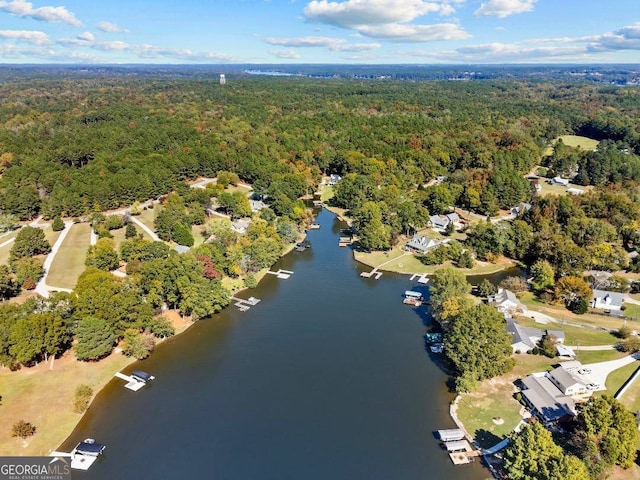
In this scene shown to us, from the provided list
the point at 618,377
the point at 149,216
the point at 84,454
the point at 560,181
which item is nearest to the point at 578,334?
the point at 618,377

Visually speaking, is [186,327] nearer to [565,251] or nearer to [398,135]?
[565,251]

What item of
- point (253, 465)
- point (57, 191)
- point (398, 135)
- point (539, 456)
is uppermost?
point (398, 135)

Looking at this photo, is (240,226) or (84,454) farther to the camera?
(240,226)

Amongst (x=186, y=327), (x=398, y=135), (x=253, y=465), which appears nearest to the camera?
(x=253, y=465)

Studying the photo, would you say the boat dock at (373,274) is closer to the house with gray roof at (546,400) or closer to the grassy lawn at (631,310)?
the house with gray roof at (546,400)

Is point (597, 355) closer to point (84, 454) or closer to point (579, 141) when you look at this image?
point (84, 454)

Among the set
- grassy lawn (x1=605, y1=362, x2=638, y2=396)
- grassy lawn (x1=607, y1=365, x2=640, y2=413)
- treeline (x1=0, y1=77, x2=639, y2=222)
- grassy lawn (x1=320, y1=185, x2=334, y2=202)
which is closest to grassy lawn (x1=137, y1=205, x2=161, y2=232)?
treeline (x1=0, y1=77, x2=639, y2=222)

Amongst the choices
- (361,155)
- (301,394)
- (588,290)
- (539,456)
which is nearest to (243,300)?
(301,394)
